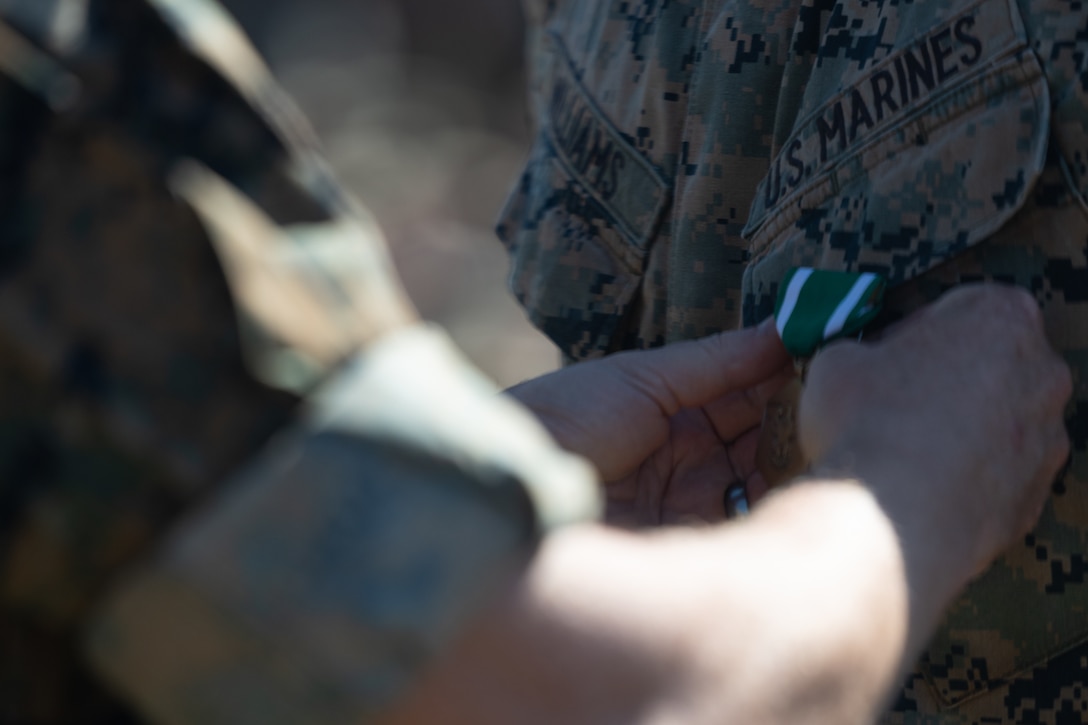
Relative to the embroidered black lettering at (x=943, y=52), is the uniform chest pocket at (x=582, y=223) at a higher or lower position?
lower

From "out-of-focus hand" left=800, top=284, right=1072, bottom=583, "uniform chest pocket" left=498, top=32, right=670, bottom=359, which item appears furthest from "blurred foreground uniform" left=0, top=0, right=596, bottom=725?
"uniform chest pocket" left=498, top=32, right=670, bottom=359

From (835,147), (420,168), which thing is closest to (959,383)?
(835,147)

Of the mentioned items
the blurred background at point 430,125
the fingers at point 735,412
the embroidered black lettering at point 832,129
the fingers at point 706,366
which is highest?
the embroidered black lettering at point 832,129

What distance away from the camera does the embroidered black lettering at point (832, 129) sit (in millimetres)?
1133

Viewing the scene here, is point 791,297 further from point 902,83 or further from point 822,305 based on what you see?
point 902,83

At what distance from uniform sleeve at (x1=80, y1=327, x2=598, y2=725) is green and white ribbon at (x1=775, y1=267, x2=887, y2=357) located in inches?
23.0

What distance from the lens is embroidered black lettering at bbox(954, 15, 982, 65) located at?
1.04m

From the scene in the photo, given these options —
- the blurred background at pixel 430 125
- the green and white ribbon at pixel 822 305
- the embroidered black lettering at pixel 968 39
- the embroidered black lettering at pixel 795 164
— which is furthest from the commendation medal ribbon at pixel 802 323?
the blurred background at pixel 430 125

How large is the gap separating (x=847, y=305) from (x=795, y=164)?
0.62ft

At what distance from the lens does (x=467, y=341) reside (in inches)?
214

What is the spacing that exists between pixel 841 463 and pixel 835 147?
41cm

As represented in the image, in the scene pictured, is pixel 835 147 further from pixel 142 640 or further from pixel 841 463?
pixel 142 640

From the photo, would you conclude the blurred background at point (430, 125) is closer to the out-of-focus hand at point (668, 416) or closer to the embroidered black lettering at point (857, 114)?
the out-of-focus hand at point (668, 416)

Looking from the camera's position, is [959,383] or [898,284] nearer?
[959,383]
